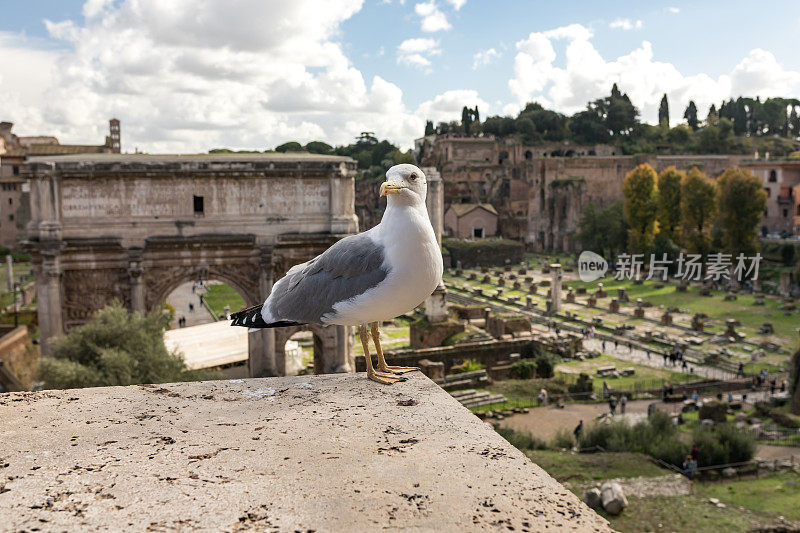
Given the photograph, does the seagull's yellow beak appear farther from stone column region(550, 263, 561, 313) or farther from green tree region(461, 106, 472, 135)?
green tree region(461, 106, 472, 135)

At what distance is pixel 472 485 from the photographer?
8.11 feet

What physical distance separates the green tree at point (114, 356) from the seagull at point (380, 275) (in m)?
9.98

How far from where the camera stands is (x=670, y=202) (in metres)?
46.1

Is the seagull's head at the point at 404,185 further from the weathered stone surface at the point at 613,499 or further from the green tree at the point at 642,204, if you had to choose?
the green tree at the point at 642,204

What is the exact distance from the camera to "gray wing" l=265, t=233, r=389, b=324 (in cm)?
362

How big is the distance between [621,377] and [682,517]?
12.4 meters

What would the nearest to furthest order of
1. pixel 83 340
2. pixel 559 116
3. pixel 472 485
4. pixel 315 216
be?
1. pixel 472 485
2. pixel 83 340
3. pixel 315 216
4. pixel 559 116

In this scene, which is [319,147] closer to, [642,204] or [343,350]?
[642,204]

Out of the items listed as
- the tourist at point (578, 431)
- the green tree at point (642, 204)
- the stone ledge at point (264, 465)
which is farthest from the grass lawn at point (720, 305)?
the stone ledge at point (264, 465)

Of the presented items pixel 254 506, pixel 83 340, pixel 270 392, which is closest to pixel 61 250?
pixel 83 340

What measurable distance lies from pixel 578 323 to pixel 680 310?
17.9 ft

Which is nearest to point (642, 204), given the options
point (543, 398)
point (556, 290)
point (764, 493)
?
point (556, 290)

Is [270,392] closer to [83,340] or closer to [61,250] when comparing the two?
[83,340]

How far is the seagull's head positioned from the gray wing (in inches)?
11.8
